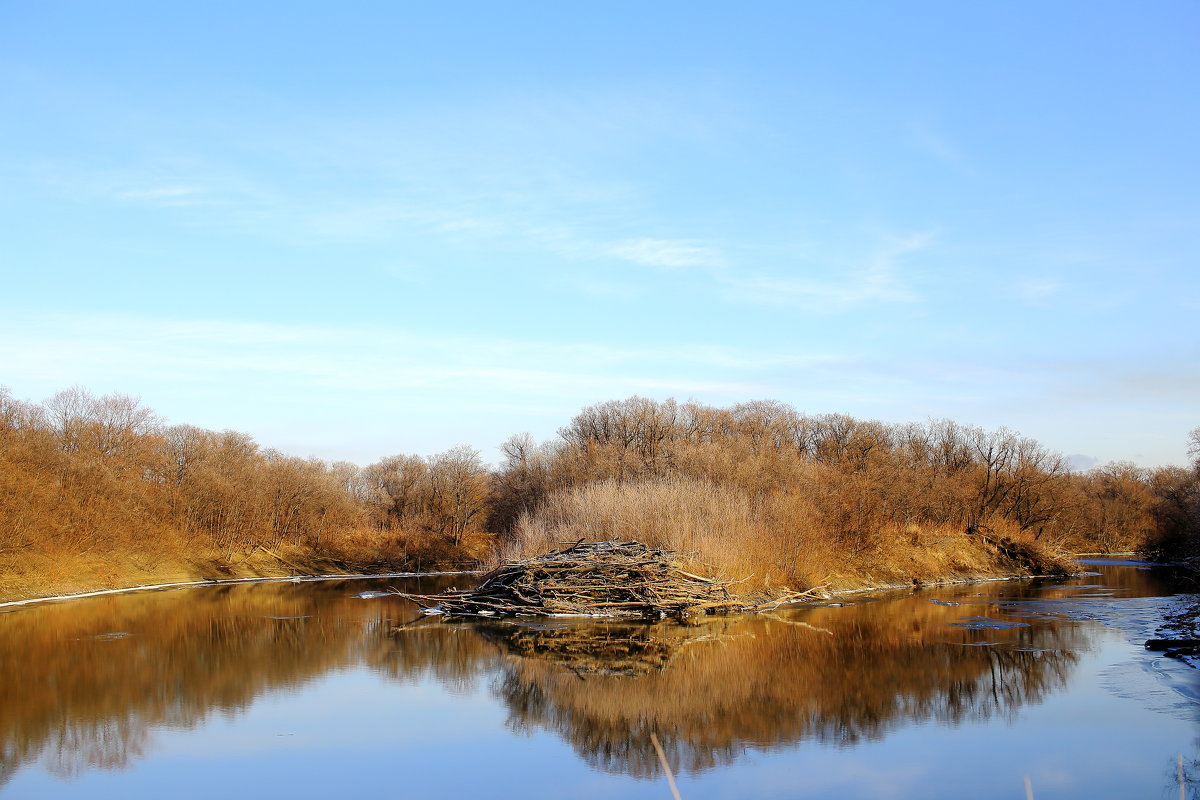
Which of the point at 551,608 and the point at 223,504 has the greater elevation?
the point at 223,504

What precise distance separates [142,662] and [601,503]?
1814 centimetres

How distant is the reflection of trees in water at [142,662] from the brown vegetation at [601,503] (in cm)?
759

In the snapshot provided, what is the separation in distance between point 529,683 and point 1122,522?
78.8 m

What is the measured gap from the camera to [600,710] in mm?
16594

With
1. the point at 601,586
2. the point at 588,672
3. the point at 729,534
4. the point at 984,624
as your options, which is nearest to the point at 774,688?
the point at 588,672

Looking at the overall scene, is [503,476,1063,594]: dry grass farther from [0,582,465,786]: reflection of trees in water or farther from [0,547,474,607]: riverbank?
[0,547,474,607]: riverbank

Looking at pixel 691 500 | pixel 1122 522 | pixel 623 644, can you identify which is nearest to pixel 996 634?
pixel 623 644

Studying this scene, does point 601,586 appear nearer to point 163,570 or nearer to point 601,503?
point 601,503

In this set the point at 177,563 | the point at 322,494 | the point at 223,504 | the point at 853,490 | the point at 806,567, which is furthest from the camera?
the point at 322,494

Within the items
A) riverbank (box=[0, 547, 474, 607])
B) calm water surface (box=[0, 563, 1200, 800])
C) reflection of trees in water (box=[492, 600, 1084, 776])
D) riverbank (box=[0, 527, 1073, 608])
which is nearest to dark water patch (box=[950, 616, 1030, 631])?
calm water surface (box=[0, 563, 1200, 800])

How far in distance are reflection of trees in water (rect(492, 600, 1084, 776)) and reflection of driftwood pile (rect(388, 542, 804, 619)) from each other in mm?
3366

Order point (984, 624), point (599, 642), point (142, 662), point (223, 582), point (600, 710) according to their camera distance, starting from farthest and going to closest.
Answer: point (223, 582) < point (984, 624) < point (599, 642) < point (142, 662) < point (600, 710)

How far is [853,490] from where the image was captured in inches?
1783

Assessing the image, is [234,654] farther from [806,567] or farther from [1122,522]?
[1122,522]
